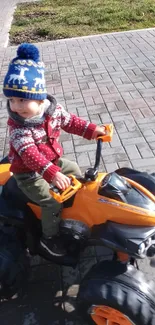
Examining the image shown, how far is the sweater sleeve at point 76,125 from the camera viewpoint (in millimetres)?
2467

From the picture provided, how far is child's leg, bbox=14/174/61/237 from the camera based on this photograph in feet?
7.59

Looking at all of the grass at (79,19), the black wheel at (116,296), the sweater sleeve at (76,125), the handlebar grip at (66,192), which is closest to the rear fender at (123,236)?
the black wheel at (116,296)

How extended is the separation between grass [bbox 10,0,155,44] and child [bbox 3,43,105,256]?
6773mm

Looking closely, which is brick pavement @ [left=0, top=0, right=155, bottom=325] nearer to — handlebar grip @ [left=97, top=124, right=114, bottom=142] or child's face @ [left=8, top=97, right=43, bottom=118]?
handlebar grip @ [left=97, top=124, right=114, bottom=142]

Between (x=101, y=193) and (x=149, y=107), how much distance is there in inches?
119

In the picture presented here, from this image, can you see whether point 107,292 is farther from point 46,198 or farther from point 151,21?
point 151,21

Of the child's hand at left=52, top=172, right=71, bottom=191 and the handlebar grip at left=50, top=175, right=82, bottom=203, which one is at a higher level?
the child's hand at left=52, top=172, right=71, bottom=191

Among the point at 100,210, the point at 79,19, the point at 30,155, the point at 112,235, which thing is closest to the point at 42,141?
the point at 30,155

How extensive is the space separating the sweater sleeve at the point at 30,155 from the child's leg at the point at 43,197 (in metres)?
0.18

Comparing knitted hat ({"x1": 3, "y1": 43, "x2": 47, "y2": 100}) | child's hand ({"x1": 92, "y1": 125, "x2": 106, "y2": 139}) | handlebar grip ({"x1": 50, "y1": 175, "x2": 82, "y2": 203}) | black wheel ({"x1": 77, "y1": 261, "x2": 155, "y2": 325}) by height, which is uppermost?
knitted hat ({"x1": 3, "y1": 43, "x2": 47, "y2": 100})

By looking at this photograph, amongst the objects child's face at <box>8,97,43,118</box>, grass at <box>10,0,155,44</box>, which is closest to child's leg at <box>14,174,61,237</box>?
child's face at <box>8,97,43,118</box>

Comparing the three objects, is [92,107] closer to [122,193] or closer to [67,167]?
[67,167]

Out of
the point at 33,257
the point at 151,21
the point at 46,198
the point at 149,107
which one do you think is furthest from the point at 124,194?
the point at 151,21

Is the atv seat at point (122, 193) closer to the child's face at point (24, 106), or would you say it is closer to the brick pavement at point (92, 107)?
the child's face at point (24, 106)
